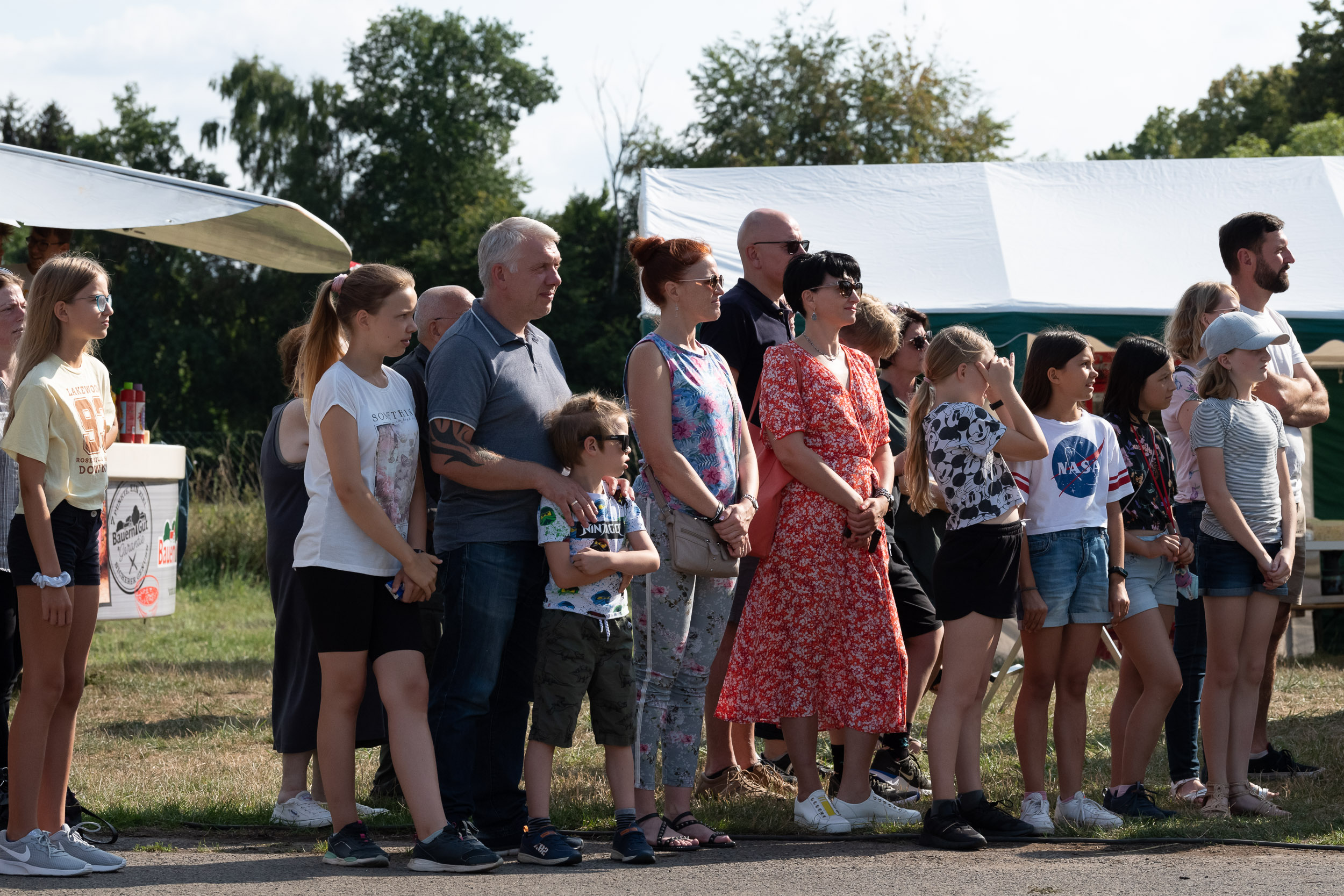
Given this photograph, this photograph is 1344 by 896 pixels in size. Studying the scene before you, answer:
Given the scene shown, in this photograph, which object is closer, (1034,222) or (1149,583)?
(1149,583)

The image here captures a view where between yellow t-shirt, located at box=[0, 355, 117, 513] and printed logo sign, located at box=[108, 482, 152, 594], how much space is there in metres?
3.72

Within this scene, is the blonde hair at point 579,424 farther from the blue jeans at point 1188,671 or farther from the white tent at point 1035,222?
the white tent at point 1035,222

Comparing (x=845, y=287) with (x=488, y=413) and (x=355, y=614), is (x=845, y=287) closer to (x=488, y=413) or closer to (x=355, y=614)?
(x=488, y=413)

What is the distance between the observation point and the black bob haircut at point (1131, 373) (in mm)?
4484

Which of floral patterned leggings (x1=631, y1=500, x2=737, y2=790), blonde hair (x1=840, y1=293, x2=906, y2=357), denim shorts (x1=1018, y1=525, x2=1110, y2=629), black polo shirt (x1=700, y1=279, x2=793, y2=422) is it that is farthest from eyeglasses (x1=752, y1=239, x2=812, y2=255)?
denim shorts (x1=1018, y1=525, x2=1110, y2=629)

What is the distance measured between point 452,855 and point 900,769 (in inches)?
79.9

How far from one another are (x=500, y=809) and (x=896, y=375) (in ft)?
8.49

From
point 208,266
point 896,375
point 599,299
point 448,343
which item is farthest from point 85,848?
point 208,266

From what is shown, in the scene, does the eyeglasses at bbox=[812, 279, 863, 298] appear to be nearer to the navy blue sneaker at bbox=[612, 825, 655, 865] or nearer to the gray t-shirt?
the gray t-shirt

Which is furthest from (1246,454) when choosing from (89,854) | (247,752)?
(247,752)

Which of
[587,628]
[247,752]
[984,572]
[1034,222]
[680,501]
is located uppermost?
[1034,222]

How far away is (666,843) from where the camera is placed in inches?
153

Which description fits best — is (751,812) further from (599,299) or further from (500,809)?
(599,299)

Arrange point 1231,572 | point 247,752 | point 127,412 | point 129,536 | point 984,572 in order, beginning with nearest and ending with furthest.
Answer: point 984,572, point 1231,572, point 247,752, point 127,412, point 129,536
